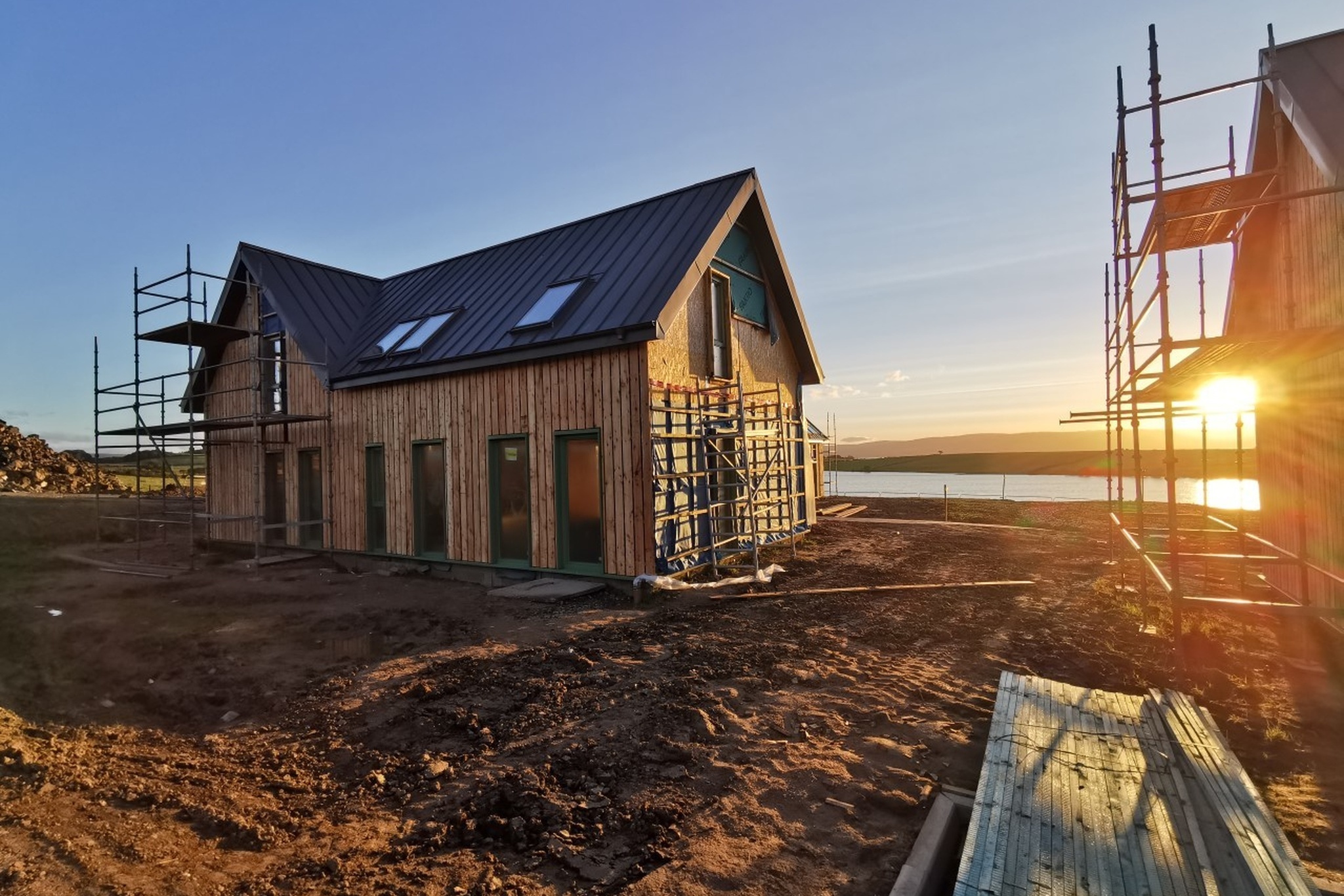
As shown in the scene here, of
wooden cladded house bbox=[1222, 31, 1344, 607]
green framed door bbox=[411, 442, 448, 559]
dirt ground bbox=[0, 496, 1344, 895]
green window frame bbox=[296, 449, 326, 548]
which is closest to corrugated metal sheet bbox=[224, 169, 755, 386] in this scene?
green framed door bbox=[411, 442, 448, 559]

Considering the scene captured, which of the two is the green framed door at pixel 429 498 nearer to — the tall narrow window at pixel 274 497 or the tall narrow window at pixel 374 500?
the tall narrow window at pixel 374 500

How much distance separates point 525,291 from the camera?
12836 mm

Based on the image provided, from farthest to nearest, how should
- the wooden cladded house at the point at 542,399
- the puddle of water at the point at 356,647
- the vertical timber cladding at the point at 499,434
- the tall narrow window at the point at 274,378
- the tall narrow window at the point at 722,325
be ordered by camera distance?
the tall narrow window at the point at 274,378 < the tall narrow window at the point at 722,325 < the wooden cladded house at the point at 542,399 < the vertical timber cladding at the point at 499,434 < the puddle of water at the point at 356,647

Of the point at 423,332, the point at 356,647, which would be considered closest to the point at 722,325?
the point at 423,332

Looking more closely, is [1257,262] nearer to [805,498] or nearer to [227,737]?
[805,498]

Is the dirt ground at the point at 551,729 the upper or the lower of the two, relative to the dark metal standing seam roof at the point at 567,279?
lower

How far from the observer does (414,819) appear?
3.90m

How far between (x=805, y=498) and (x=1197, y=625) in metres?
9.52

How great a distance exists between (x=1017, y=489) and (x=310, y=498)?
44.7 meters

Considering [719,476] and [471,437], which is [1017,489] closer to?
[719,476]

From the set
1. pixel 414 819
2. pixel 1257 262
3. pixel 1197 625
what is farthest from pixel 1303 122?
pixel 414 819

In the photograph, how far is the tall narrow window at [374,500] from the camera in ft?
44.3

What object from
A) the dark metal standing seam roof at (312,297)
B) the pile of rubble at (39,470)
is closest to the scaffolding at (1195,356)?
the dark metal standing seam roof at (312,297)

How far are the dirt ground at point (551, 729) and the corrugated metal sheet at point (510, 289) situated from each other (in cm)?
462
